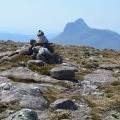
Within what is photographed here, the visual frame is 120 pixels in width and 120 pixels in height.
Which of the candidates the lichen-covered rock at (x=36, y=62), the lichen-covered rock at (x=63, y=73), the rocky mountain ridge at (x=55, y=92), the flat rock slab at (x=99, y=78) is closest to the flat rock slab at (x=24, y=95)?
the rocky mountain ridge at (x=55, y=92)

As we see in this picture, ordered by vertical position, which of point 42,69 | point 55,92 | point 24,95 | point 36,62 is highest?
point 36,62

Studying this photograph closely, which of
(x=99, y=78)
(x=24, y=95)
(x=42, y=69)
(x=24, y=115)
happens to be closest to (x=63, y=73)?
(x=42, y=69)

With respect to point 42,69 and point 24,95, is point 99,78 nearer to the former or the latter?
point 42,69

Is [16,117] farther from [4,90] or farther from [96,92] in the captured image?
[96,92]

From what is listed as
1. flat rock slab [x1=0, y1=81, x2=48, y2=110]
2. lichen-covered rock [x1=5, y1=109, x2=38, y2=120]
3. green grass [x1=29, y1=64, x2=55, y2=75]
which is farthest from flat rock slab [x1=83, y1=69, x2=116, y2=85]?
lichen-covered rock [x1=5, y1=109, x2=38, y2=120]

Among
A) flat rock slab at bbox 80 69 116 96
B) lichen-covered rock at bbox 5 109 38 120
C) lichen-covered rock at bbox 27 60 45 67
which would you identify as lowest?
flat rock slab at bbox 80 69 116 96

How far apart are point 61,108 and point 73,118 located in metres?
2.36

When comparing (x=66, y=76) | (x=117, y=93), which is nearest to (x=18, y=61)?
(x=66, y=76)

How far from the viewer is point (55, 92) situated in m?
36.1

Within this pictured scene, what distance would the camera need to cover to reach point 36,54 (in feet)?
176

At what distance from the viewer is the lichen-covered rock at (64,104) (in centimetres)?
3092

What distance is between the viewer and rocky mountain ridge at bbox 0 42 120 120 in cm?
2950

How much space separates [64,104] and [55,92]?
5.14 meters

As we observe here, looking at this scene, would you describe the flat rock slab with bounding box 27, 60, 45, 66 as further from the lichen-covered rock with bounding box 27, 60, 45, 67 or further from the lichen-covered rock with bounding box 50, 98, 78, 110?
the lichen-covered rock with bounding box 50, 98, 78, 110
